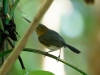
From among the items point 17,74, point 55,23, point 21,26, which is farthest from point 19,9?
point 17,74

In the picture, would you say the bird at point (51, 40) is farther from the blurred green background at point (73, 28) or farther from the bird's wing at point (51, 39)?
the blurred green background at point (73, 28)

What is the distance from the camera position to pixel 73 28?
3.39 feet

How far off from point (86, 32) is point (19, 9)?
13.9 inches

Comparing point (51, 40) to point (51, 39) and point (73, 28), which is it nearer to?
point (51, 39)

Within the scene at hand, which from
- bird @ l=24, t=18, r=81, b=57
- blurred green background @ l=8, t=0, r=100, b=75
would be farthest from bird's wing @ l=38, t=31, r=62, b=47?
blurred green background @ l=8, t=0, r=100, b=75

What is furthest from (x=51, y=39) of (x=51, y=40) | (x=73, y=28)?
(x=73, y=28)

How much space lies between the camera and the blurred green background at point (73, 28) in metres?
0.97

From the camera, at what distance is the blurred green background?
97 centimetres

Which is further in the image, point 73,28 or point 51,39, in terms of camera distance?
point 73,28

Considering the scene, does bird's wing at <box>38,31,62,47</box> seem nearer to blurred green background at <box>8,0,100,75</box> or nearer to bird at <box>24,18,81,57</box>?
bird at <box>24,18,81,57</box>

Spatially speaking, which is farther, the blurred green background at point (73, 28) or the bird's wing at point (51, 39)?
the blurred green background at point (73, 28)

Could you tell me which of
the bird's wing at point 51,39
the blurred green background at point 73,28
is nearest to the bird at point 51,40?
the bird's wing at point 51,39

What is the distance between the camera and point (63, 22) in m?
1.03

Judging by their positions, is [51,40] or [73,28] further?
[73,28]
